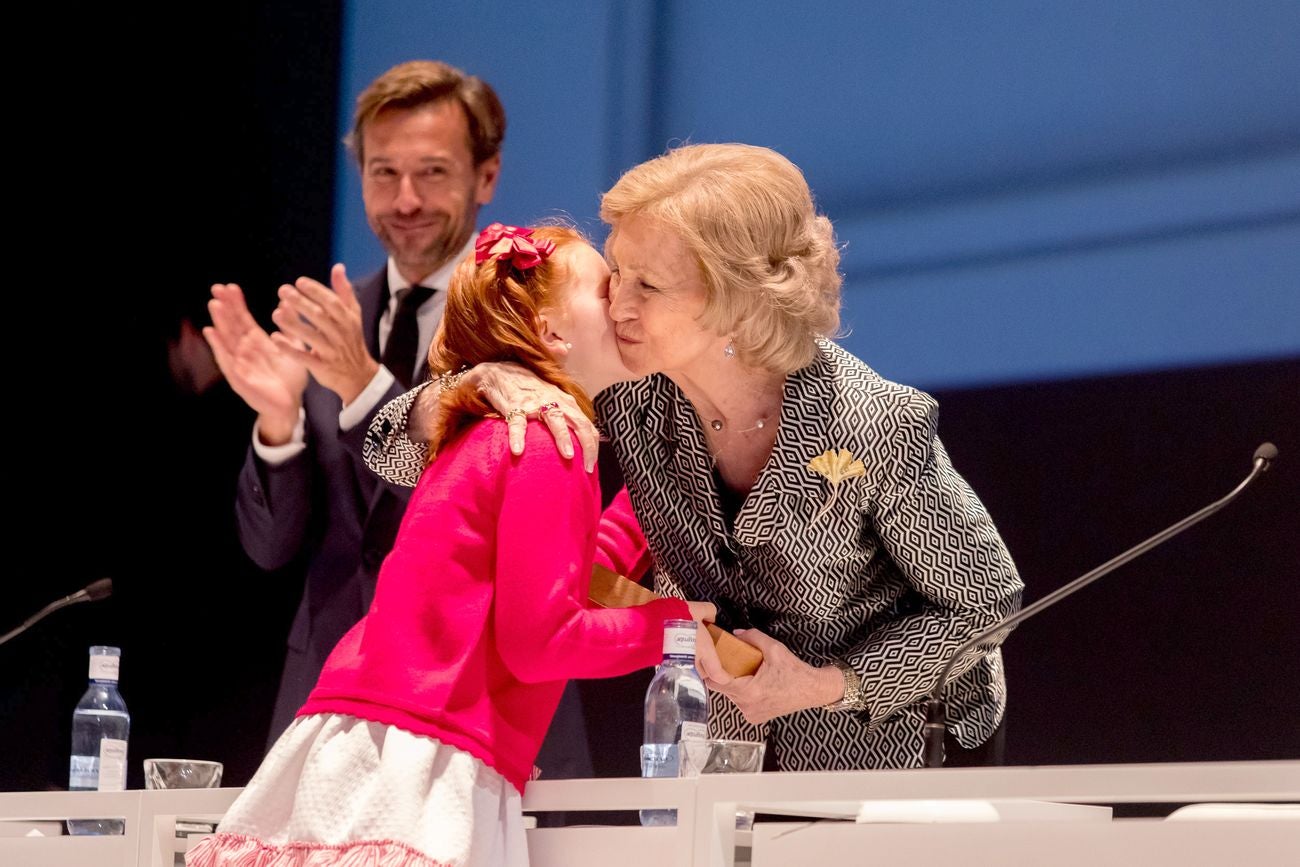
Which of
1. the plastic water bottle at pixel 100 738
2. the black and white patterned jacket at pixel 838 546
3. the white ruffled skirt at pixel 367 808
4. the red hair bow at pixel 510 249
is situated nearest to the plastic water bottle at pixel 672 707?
the black and white patterned jacket at pixel 838 546

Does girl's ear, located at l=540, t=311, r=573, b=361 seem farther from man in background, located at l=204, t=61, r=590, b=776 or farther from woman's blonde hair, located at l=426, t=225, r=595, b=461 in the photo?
man in background, located at l=204, t=61, r=590, b=776

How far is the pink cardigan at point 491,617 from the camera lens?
191 cm

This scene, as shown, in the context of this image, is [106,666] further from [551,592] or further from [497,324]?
[551,592]

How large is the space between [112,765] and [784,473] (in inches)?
60.6

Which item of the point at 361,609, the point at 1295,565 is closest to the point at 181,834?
the point at 361,609

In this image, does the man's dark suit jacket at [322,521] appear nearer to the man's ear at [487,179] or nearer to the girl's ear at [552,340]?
the man's ear at [487,179]

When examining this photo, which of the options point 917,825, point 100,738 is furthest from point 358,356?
point 917,825

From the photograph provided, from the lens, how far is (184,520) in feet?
14.1

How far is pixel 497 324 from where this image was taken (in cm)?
218

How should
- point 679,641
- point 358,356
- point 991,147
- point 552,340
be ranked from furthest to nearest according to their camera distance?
1. point 358,356
2. point 991,147
3. point 552,340
4. point 679,641

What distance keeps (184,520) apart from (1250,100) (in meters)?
2.97

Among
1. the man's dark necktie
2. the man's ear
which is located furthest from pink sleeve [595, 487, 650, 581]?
the man's ear

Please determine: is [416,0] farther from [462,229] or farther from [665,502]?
[665,502]

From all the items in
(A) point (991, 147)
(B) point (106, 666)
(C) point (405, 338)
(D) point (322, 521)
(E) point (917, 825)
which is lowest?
(B) point (106, 666)
